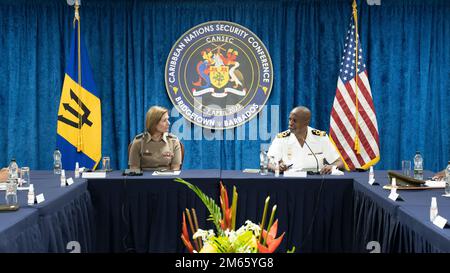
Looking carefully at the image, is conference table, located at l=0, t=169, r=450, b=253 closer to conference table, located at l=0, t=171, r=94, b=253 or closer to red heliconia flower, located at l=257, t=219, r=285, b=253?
conference table, located at l=0, t=171, r=94, b=253

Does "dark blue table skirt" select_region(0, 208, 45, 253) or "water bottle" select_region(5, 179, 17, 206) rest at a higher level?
"water bottle" select_region(5, 179, 17, 206)

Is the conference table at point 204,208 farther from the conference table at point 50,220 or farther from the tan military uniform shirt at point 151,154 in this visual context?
the tan military uniform shirt at point 151,154

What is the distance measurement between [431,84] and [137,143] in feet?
11.7

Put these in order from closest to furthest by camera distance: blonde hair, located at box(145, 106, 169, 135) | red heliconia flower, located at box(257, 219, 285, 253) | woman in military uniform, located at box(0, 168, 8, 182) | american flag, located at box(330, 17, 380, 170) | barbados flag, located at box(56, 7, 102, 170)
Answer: red heliconia flower, located at box(257, 219, 285, 253), woman in military uniform, located at box(0, 168, 8, 182), blonde hair, located at box(145, 106, 169, 135), american flag, located at box(330, 17, 380, 170), barbados flag, located at box(56, 7, 102, 170)

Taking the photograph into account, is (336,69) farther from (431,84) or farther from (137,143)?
(137,143)

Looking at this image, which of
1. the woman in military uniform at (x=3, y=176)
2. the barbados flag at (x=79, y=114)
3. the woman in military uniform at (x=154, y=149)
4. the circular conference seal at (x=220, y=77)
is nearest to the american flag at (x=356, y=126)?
the circular conference seal at (x=220, y=77)

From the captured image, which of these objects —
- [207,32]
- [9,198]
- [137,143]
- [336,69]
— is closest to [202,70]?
[207,32]

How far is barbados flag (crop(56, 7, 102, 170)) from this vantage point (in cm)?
591

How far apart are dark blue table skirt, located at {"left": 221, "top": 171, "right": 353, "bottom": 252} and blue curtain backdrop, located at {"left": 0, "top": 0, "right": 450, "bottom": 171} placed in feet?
7.22

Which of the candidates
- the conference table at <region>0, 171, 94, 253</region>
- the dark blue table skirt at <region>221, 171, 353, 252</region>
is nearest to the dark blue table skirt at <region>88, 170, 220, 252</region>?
the conference table at <region>0, 171, 94, 253</region>

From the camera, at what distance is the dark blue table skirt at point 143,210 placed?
423cm

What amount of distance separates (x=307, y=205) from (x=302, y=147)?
2.32ft

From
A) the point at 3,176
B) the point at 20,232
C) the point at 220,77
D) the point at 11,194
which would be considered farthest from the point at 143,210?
the point at 220,77

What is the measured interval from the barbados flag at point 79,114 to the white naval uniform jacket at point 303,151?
7.11ft
